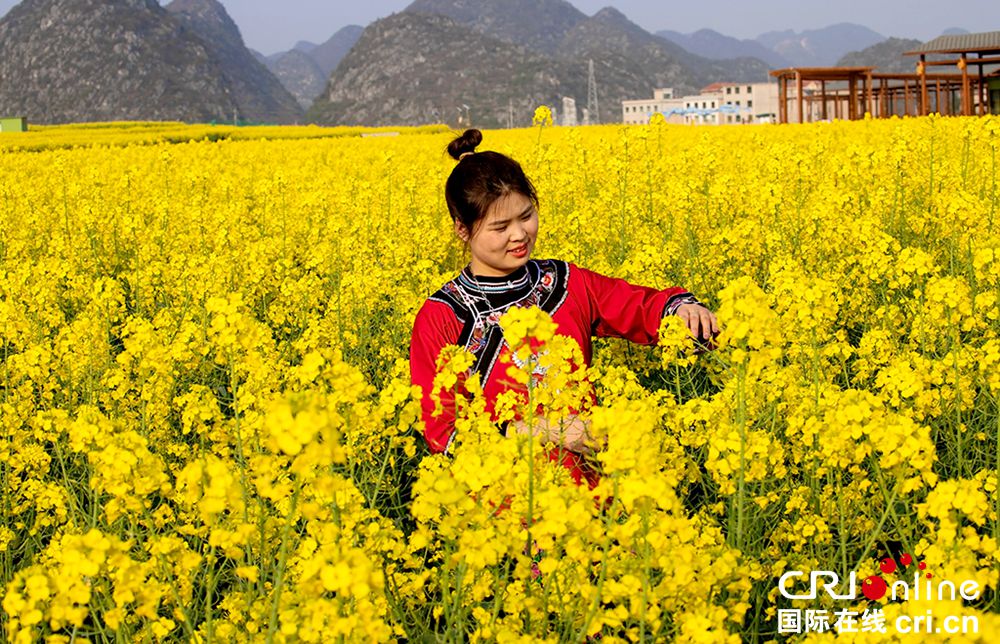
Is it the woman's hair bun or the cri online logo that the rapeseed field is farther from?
the woman's hair bun

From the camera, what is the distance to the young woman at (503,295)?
3.43 meters

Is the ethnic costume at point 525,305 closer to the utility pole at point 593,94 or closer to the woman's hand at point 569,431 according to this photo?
the woman's hand at point 569,431

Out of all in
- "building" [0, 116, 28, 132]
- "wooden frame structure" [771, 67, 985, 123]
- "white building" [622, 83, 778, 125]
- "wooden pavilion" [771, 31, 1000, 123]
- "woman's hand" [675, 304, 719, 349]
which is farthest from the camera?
"white building" [622, 83, 778, 125]

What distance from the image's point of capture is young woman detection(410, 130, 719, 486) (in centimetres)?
343

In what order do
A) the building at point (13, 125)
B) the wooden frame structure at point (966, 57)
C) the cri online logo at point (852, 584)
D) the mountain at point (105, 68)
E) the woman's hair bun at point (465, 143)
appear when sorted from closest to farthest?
the cri online logo at point (852, 584) < the woman's hair bun at point (465, 143) < the wooden frame structure at point (966, 57) < the building at point (13, 125) < the mountain at point (105, 68)

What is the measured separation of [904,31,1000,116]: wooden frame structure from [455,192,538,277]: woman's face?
22.3 m

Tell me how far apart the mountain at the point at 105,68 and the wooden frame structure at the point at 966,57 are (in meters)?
142

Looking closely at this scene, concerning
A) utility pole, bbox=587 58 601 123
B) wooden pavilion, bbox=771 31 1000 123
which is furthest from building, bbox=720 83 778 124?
wooden pavilion, bbox=771 31 1000 123

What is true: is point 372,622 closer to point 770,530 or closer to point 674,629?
point 674,629

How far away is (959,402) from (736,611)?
1.37 metres

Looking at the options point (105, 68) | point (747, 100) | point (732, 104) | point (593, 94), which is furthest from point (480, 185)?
point (593, 94)

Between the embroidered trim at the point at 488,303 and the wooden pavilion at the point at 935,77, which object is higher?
the wooden pavilion at the point at 935,77

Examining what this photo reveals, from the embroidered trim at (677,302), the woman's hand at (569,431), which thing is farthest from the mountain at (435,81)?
the woman's hand at (569,431)

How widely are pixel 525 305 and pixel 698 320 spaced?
583 millimetres
